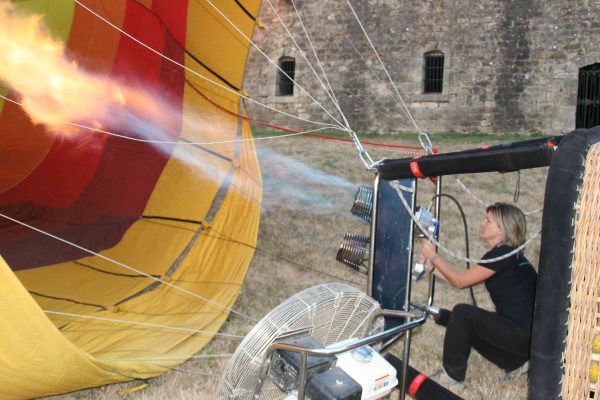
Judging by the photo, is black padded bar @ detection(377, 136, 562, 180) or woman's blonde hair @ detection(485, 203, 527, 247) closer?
black padded bar @ detection(377, 136, 562, 180)

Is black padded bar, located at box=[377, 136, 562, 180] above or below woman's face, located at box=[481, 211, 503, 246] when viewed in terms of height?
above

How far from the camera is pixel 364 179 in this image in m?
7.51

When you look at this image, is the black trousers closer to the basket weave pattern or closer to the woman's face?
the woman's face

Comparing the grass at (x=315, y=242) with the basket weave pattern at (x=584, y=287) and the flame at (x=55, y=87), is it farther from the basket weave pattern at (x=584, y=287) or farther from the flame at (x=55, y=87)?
the flame at (x=55, y=87)

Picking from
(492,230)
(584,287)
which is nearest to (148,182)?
(492,230)

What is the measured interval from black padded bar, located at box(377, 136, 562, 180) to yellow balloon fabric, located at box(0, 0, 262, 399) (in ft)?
6.67

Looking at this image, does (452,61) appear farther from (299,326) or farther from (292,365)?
(292,365)

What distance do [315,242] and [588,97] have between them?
11.1 metres

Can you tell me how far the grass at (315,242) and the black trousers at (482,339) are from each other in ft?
0.65

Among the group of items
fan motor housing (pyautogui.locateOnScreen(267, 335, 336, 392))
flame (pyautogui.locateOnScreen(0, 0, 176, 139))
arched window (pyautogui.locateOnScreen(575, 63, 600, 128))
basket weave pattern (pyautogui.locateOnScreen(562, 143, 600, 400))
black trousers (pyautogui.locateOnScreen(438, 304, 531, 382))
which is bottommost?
black trousers (pyautogui.locateOnScreen(438, 304, 531, 382))

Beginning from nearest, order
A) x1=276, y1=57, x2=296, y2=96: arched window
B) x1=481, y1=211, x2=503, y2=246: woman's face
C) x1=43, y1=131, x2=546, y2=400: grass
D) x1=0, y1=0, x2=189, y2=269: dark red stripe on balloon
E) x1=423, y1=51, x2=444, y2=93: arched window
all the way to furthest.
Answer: x1=481, y1=211, x2=503, y2=246: woman's face < x1=43, y1=131, x2=546, y2=400: grass < x1=0, y1=0, x2=189, y2=269: dark red stripe on balloon < x1=423, y1=51, x2=444, y2=93: arched window < x1=276, y1=57, x2=296, y2=96: arched window

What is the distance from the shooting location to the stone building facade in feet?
43.1

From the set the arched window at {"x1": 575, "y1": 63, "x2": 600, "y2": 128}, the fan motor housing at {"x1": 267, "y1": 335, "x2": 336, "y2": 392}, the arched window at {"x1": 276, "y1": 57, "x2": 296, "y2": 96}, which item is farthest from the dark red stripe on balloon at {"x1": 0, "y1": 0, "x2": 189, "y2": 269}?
the arched window at {"x1": 575, "y1": 63, "x2": 600, "y2": 128}

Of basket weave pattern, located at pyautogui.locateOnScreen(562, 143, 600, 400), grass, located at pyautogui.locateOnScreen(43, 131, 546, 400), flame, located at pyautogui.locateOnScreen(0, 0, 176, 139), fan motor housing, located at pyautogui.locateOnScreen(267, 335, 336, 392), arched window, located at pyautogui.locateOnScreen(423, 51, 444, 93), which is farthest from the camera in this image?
arched window, located at pyautogui.locateOnScreen(423, 51, 444, 93)
